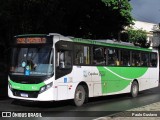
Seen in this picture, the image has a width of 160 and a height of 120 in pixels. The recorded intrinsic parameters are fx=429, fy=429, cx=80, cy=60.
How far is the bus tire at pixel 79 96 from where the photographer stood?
16438 mm

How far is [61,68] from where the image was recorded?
15430 millimetres

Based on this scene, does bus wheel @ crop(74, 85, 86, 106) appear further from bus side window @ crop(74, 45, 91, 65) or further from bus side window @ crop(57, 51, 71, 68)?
bus side window @ crop(57, 51, 71, 68)

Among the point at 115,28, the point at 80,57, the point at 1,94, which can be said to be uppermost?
the point at 115,28

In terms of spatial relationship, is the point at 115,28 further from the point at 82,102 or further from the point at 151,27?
the point at 151,27

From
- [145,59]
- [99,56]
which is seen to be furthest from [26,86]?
[145,59]

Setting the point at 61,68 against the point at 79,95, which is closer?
the point at 61,68

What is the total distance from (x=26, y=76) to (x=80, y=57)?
8.21ft

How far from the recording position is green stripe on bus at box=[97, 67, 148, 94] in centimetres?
1855

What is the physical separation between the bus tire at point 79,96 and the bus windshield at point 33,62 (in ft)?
6.23

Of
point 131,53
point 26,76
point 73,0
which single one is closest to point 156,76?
point 131,53

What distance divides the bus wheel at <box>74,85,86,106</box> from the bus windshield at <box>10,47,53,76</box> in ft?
6.24

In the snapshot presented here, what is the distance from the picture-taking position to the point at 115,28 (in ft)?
127

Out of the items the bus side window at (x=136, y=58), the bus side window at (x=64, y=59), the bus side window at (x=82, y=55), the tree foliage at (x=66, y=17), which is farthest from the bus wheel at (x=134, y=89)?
the tree foliage at (x=66, y=17)

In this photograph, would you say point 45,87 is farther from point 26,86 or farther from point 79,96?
point 79,96
